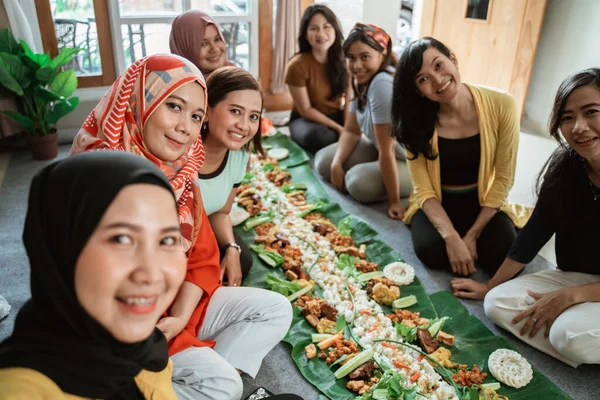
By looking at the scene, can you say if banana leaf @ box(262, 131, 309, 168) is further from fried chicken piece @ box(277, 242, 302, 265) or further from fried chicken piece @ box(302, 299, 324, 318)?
fried chicken piece @ box(302, 299, 324, 318)

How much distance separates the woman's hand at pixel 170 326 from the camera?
1.40 metres

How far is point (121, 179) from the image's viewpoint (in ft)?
2.44

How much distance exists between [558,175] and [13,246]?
2.37m

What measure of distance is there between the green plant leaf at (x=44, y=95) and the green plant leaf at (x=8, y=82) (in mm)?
132

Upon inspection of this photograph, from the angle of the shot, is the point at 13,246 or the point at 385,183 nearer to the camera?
the point at 13,246

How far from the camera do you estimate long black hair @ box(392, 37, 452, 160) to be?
85.6 inches

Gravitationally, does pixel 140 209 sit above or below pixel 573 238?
above

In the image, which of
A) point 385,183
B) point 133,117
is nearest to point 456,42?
point 385,183

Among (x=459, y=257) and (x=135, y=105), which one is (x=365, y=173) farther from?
(x=135, y=105)

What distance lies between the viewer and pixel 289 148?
11.5 feet

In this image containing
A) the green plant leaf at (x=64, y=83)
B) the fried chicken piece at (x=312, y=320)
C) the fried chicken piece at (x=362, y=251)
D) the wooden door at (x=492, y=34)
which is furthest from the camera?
the wooden door at (x=492, y=34)

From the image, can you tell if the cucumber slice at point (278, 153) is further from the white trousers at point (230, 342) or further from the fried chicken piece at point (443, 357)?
the fried chicken piece at point (443, 357)

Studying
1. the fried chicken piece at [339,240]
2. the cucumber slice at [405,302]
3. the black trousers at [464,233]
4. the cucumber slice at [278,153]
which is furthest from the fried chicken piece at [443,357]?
the cucumber slice at [278,153]

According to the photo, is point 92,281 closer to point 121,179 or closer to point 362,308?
point 121,179
